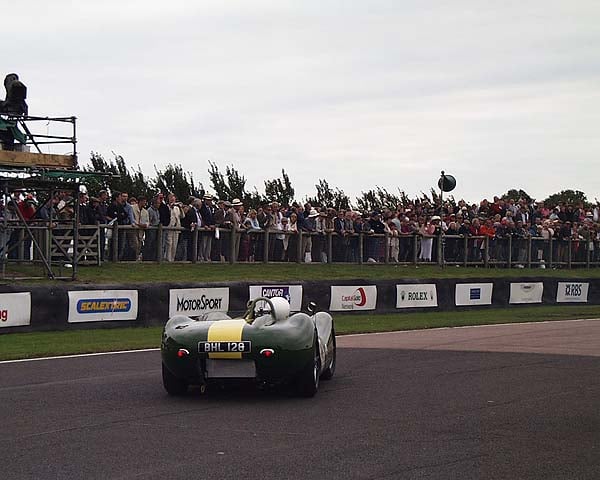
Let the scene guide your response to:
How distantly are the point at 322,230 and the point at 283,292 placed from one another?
6044mm

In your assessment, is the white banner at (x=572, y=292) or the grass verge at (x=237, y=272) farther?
the white banner at (x=572, y=292)

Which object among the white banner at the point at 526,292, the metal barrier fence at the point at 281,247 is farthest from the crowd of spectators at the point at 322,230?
the white banner at the point at 526,292

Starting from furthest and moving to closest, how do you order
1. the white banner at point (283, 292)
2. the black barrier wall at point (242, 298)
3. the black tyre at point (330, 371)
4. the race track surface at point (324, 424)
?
the white banner at point (283, 292) < the black barrier wall at point (242, 298) < the black tyre at point (330, 371) < the race track surface at point (324, 424)

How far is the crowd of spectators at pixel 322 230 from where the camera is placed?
2333 centimetres

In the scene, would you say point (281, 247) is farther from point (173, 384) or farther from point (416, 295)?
point (173, 384)

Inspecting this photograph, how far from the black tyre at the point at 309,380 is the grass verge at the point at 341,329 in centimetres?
554

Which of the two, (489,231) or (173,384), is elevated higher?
(489,231)

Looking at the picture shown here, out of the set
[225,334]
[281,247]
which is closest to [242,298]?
[281,247]

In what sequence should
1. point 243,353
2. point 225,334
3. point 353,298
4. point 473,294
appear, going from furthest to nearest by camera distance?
1. point 473,294
2. point 353,298
3. point 225,334
4. point 243,353

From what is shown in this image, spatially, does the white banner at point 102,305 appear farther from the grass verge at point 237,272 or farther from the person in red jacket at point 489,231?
the person in red jacket at point 489,231

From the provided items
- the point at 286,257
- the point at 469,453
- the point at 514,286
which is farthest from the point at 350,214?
the point at 469,453

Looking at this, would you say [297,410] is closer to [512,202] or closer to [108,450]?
[108,450]

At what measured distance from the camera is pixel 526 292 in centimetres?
2672

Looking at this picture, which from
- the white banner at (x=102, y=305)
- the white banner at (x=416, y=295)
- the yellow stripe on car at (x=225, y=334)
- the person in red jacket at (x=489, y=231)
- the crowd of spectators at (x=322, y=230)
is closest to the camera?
the yellow stripe on car at (x=225, y=334)
